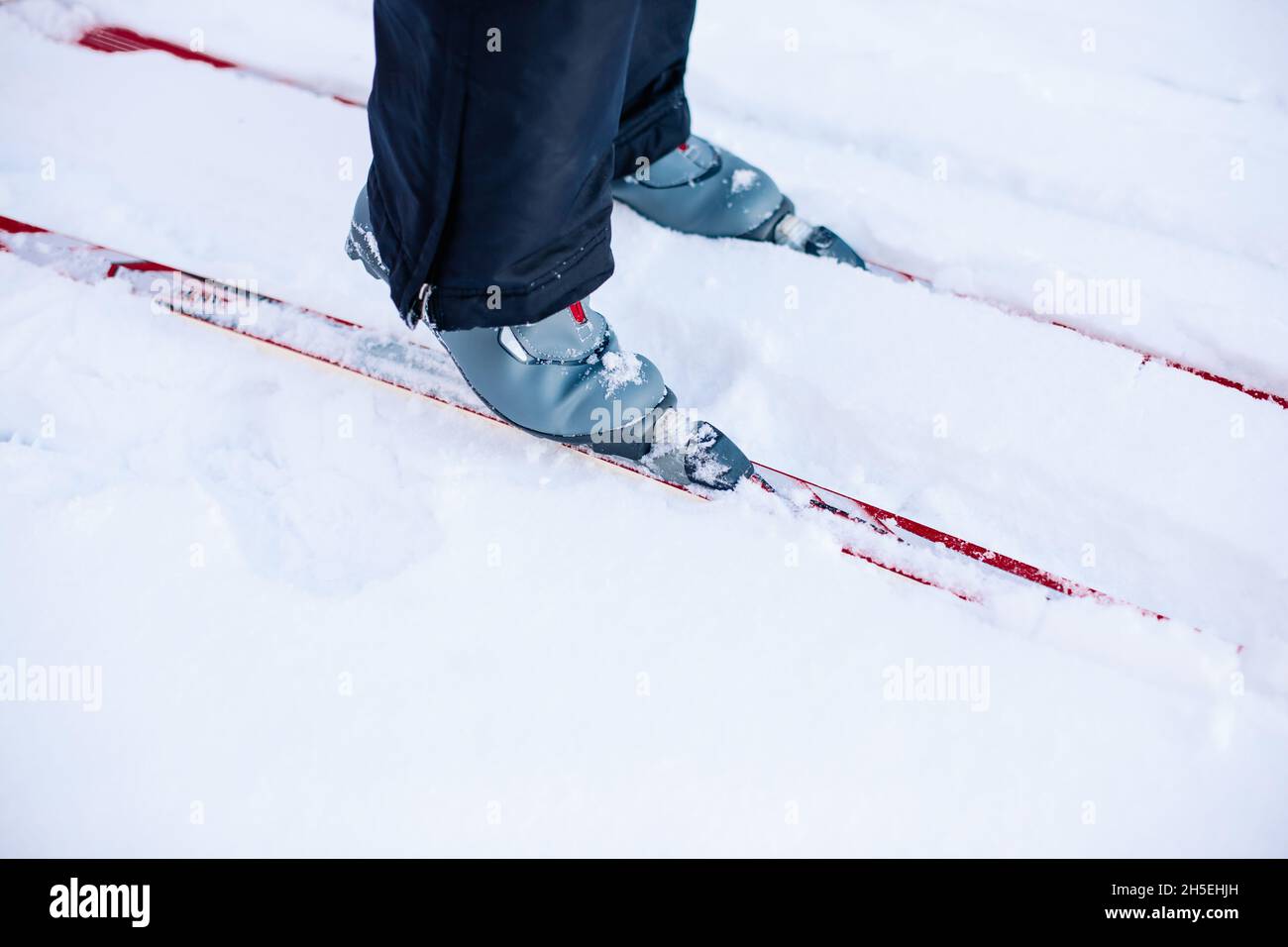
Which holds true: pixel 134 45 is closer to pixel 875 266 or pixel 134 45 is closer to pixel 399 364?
pixel 399 364

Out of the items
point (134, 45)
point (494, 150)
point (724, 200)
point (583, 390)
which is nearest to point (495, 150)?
point (494, 150)

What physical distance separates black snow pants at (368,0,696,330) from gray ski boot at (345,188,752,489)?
0.09 metres

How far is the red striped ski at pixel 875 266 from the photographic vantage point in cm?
116

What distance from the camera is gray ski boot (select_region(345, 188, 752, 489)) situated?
37.8 inches

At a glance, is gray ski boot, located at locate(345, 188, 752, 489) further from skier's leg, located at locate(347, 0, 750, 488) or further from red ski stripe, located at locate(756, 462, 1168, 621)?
red ski stripe, located at locate(756, 462, 1168, 621)

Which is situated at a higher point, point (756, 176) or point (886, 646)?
point (756, 176)

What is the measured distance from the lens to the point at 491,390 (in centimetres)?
99

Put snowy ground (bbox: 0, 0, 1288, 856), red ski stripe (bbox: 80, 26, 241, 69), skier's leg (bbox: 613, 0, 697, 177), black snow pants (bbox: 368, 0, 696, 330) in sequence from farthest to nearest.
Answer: red ski stripe (bbox: 80, 26, 241, 69)
skier's leg (bbox: 613, 0, 697, 177)
snowy ground (bbox: 0, 0, 1288, 856)
black snow pants (bbox: 368, 0, 696, 330)

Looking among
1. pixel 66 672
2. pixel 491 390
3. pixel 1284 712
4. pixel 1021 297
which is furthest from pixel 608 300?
pixel 1284 712

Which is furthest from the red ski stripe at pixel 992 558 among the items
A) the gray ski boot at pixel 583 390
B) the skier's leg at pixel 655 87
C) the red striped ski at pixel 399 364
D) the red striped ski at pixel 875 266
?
the skier's leg at pixel 655 87

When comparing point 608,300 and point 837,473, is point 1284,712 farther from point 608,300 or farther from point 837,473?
point 608,300

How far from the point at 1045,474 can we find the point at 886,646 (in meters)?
0.35

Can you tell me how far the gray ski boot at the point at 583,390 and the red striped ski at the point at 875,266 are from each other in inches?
19.9

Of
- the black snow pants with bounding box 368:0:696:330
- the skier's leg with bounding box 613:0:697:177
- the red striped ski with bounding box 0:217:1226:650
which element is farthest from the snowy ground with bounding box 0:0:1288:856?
the black snow pants with bounding box 368:0:696:330
